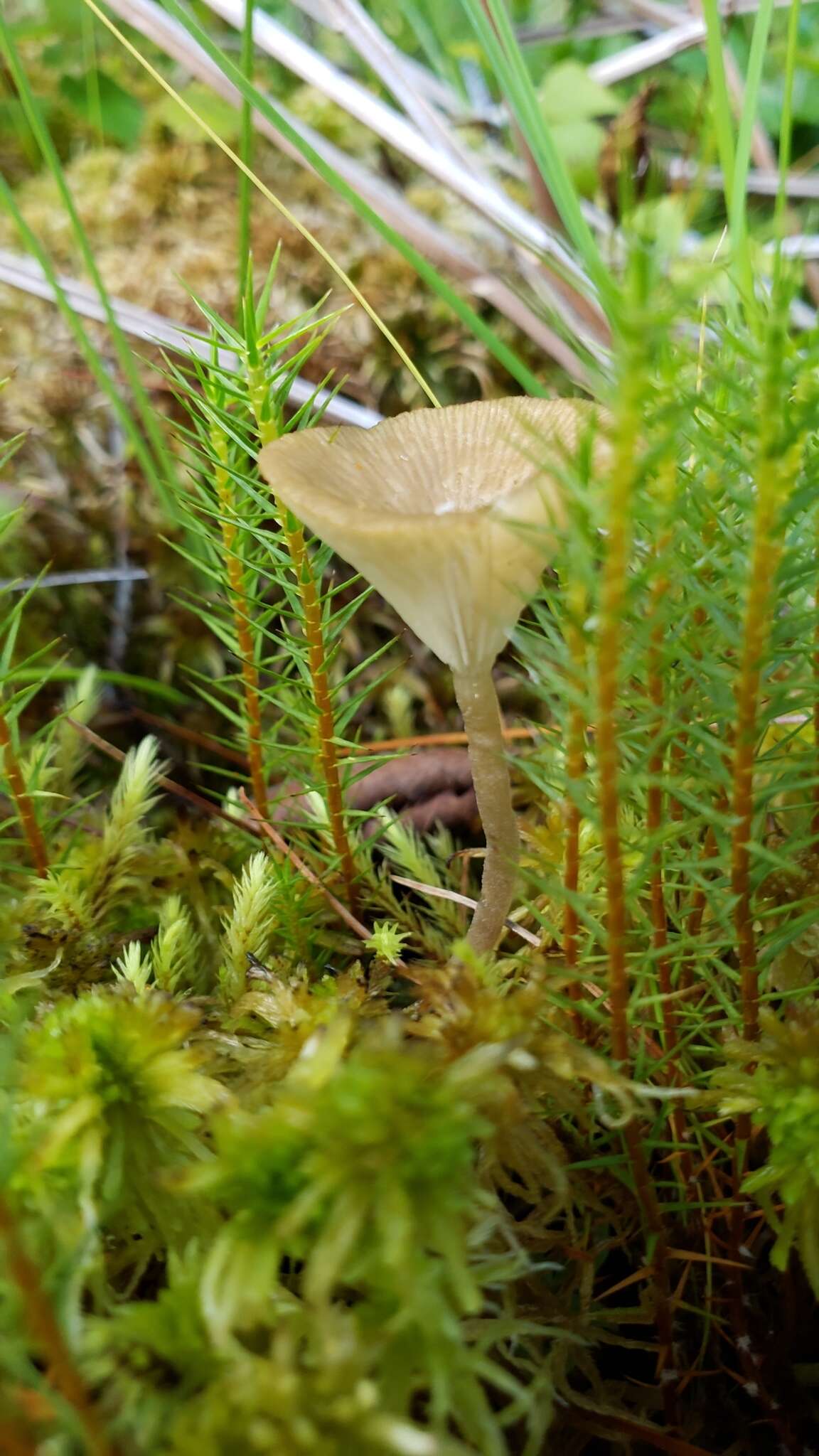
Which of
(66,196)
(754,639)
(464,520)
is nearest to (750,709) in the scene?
(754,639)

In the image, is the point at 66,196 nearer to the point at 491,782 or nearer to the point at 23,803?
the point at 23,803

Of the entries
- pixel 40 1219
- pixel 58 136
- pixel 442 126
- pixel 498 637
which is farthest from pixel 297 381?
pixel 40 1219

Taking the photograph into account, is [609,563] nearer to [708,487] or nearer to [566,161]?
[708,487]

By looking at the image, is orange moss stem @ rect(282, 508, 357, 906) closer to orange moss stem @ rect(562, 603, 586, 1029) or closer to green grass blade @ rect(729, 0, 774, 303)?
orange moss stem @ rect(562, 603, 586, 1029)

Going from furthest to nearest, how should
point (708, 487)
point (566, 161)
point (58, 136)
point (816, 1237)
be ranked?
1. point (58, 136)
2. point (566, 161)
3. point (708, 487)
4. point (816, 1237)

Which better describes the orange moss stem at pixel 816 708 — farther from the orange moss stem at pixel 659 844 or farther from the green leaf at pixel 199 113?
the green leaf at pixel 199 113
